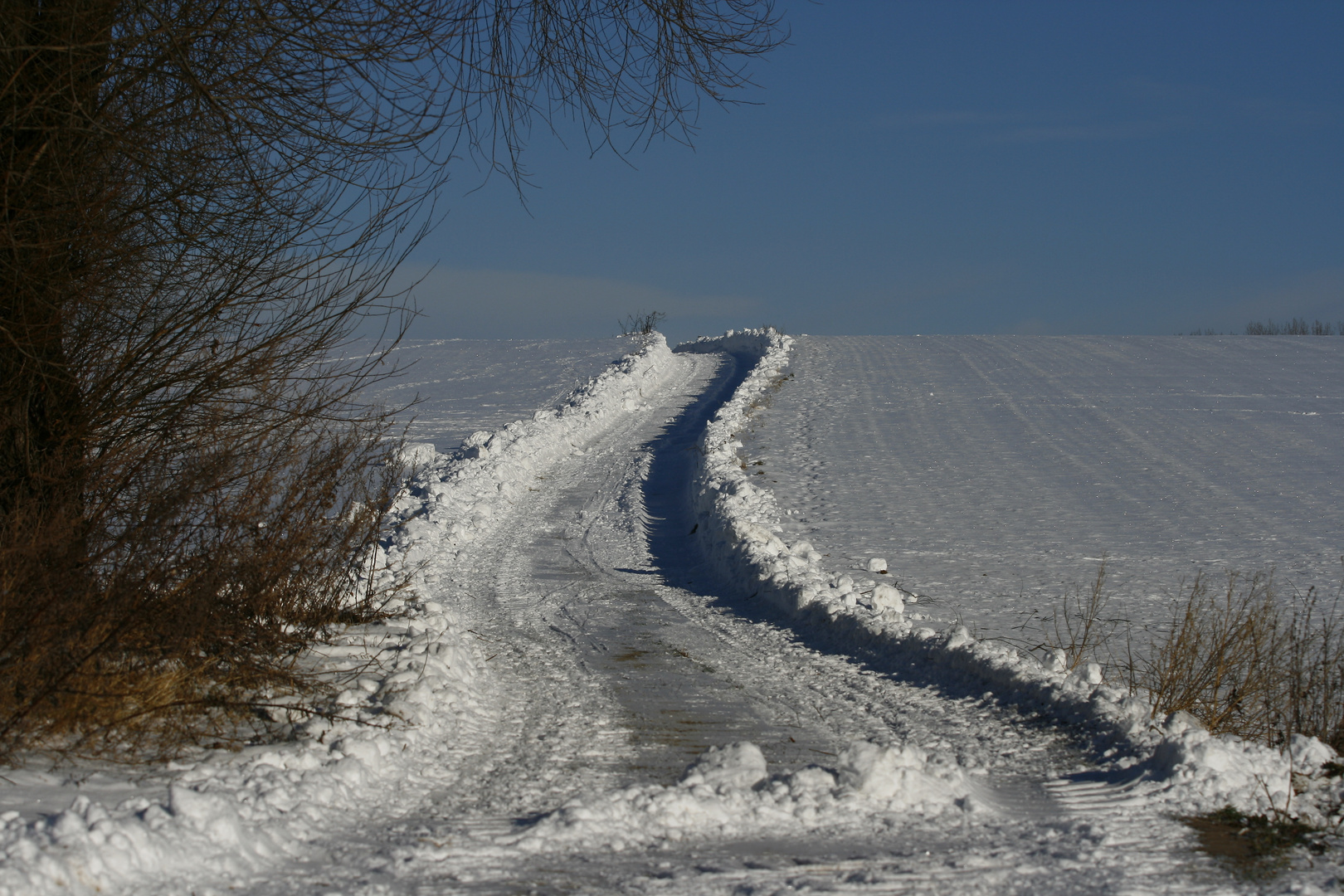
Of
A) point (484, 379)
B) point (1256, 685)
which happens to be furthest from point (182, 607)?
point (484, 379)

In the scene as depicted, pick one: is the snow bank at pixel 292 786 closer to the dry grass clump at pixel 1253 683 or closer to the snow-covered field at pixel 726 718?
the snow-covered field at pixel 726 718

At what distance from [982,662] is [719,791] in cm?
273

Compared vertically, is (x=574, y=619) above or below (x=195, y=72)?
below

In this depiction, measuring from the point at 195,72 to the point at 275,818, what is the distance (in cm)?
375

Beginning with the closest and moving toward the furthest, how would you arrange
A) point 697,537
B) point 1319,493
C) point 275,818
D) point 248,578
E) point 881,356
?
point 275,818 → point 248,578 → point 697,537 → point 1319,493 → point 881,356

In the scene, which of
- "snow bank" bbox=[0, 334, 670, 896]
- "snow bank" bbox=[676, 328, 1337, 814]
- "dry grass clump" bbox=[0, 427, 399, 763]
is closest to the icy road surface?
"snow bank" bbox=[676, 328, 1337, 814]

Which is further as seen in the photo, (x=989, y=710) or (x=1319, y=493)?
(x=1319, y=493)

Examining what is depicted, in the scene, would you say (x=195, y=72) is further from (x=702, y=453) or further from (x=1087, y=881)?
(x=702, y=453)

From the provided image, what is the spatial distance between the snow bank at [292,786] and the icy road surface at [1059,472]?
14.5 ft

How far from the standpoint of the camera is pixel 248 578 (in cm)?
558

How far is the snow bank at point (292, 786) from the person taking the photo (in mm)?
3207

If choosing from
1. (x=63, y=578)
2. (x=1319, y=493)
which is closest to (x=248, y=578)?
(x=63, y=578)

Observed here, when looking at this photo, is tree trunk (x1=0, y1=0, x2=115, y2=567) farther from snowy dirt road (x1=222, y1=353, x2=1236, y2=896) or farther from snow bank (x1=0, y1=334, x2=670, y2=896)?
snowy dirt road (x1=222, y1=353, x2=1236, y2=896)

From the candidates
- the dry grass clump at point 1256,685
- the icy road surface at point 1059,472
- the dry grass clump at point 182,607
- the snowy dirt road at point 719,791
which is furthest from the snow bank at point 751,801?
the icy road surface at point 1059,472
